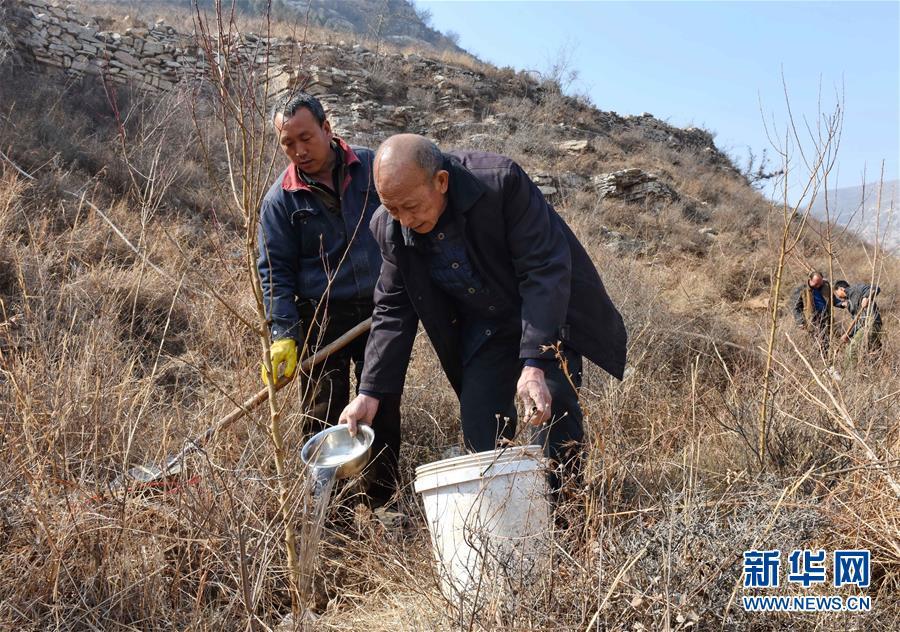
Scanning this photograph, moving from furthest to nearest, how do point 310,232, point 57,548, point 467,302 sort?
1. point 310,232
2. point 467,302
3. point 57,548

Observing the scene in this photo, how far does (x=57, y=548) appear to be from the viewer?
1898mm

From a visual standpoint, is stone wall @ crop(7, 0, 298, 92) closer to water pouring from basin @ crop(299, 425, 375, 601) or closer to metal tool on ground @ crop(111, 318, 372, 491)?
metal tool on ground @ crop(111, 318, 372, 491)

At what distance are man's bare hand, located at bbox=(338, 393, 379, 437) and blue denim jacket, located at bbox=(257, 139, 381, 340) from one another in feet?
2.03

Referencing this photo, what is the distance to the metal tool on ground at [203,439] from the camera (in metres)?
2.14

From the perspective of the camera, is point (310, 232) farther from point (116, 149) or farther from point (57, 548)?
point (116, 149)

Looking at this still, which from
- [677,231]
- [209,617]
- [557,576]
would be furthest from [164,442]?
[677,231]

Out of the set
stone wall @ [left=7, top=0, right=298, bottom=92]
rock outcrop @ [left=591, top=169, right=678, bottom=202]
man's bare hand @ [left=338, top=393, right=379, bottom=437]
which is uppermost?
stone wall @ [left=7, top=0, right=298, bottom=92]

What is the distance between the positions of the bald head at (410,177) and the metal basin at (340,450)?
76 centimetres

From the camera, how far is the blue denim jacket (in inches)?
113

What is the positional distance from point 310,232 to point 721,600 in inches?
83.5

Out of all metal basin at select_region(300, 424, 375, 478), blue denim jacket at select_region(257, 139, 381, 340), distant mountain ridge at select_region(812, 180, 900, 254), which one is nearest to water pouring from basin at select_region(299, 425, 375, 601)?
metal basin at select_region(300, 424, 375, 478)

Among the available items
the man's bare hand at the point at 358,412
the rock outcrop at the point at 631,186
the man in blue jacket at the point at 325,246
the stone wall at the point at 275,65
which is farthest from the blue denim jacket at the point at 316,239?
the rock outcrop at the point at 631,186

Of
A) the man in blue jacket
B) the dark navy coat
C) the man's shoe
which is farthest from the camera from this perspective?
the man in blue jacket

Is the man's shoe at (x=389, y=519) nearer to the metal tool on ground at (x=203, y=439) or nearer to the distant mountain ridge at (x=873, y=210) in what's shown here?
the metal tool on ground at (x=203, y=439)
